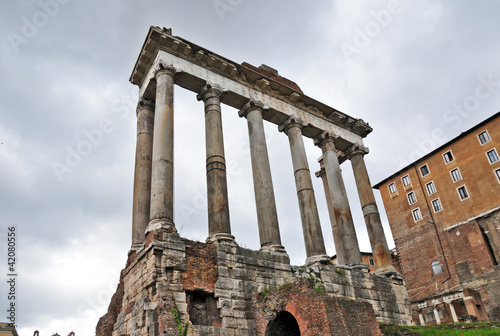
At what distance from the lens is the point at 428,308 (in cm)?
3319

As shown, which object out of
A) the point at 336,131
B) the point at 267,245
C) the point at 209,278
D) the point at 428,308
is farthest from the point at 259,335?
the point at 428,308

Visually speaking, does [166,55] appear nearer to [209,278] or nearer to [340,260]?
[209,278]

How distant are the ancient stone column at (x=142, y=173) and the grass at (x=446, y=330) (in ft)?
30.0

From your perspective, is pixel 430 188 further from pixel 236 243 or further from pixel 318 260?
pixel 236 243

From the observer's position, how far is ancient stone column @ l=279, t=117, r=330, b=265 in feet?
53.9

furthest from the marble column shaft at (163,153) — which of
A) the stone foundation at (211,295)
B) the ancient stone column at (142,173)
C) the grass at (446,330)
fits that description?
the grass at (446,330)

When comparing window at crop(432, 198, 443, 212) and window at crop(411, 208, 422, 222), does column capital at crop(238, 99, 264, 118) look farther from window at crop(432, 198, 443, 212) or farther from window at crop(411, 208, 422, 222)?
window at crop(411, 208, 422, 222)

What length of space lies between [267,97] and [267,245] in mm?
7902

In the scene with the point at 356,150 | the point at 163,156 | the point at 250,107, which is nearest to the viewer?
the point at 163,156

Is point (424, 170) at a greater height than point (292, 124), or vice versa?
point (424, 170)

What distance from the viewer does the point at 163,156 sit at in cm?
1393

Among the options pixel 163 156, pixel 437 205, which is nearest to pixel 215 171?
pixel 163 156

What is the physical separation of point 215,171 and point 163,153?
2.08 metres

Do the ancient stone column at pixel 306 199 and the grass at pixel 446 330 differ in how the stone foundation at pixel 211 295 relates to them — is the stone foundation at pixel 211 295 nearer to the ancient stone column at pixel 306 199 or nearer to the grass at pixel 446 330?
the grass at pixel 446 330
